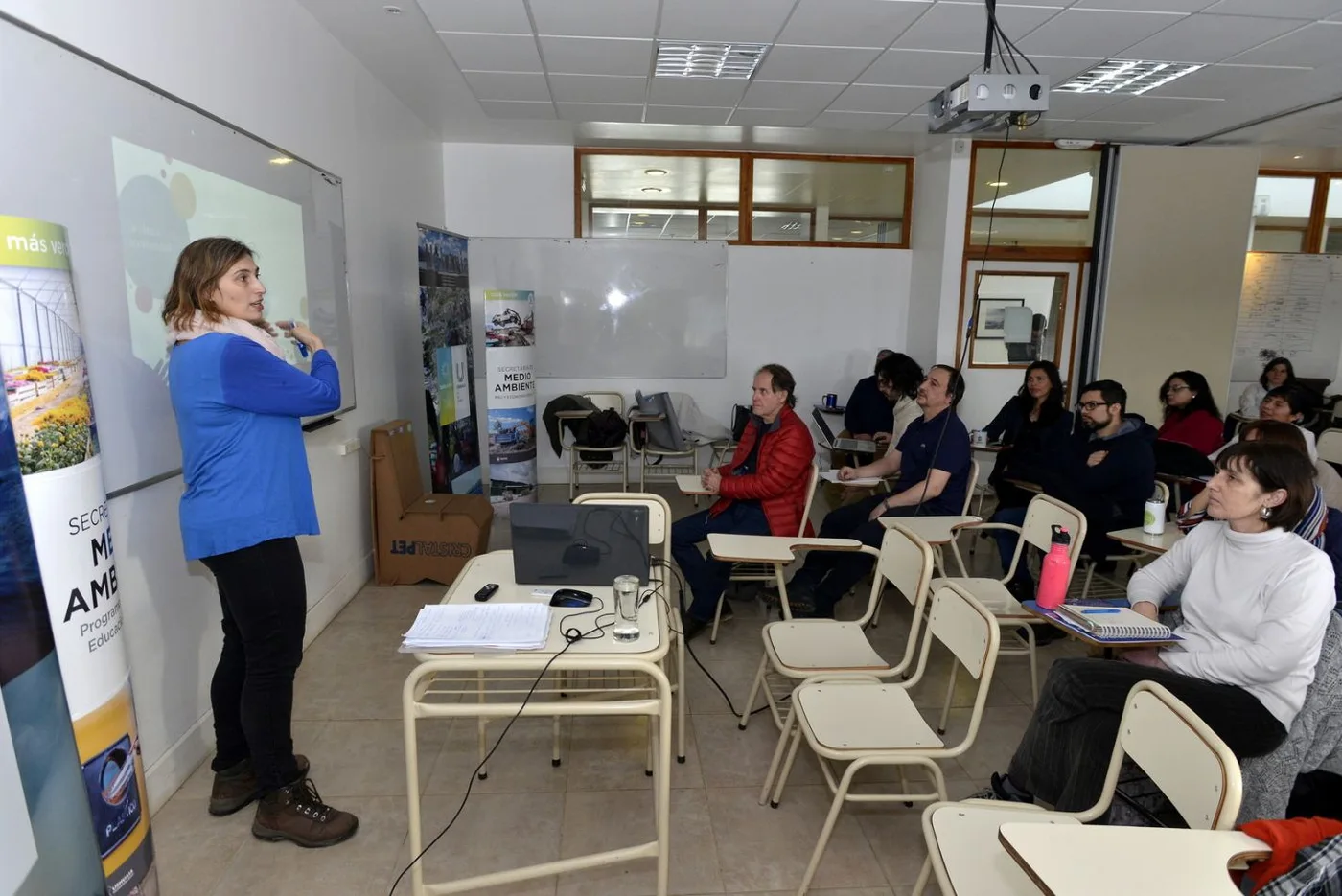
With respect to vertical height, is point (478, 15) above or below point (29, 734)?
above

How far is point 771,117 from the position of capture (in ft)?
17.2

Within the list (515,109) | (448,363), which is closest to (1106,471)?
(448,363)

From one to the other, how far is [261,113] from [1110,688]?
3.61 m

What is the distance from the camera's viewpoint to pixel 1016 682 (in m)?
3.12

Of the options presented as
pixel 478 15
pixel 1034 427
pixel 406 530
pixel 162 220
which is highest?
pixel 478 15

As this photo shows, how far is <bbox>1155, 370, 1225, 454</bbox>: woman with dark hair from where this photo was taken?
4496 mm

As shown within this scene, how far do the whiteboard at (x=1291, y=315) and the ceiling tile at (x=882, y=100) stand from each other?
13.7 ft

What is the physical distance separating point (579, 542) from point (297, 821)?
3.73ft

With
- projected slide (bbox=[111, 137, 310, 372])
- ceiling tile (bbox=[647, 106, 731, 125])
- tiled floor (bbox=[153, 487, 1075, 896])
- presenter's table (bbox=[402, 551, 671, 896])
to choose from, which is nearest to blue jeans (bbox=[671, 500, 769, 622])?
tiled floor (bbox=[153, 487, 1075, 896])

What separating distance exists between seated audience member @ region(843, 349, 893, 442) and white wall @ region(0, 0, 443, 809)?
3.38 m

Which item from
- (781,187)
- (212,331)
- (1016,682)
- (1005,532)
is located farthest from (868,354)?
(212,331)

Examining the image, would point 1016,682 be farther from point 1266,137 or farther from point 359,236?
A: point 1266,137

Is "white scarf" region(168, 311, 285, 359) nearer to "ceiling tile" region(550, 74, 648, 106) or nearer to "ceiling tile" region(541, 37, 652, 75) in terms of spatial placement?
"ceiling tile" region(541, 37, 652, 75)

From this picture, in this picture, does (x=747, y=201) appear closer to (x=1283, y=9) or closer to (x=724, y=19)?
(x=724, y=19)
